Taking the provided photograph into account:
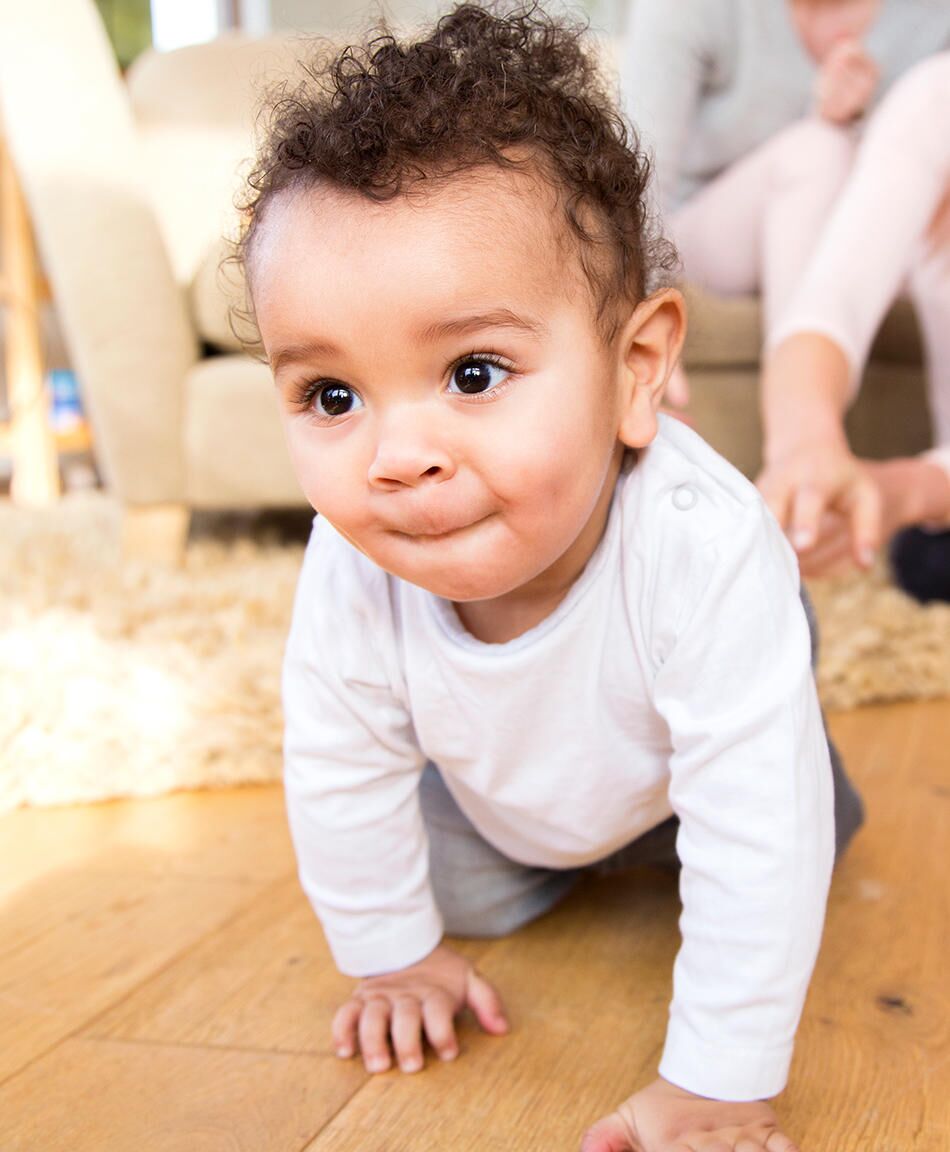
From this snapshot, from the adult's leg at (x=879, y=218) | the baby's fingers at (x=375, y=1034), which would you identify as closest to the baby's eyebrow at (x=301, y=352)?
the baby's fingers at (x=375, y=1034)

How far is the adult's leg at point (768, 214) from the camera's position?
1562mm

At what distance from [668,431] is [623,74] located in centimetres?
126

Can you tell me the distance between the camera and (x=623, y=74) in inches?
69.1

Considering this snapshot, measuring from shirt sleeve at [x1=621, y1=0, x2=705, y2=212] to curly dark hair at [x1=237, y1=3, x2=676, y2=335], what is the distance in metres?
1.09

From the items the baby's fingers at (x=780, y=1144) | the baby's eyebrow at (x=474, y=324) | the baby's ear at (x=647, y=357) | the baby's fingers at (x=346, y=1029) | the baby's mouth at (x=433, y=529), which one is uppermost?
the baby's eyebrow at (x=474, y=324)

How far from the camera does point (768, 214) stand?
1613mm

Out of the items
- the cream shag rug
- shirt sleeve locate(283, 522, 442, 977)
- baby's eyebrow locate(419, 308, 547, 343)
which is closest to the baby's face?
baby's eyebrow locate(419, 308, 547, 343)

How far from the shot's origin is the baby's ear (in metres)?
0.61

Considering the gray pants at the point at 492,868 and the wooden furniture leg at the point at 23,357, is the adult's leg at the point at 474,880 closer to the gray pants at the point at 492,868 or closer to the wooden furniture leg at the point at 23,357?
the gray pants at the point at 492,868

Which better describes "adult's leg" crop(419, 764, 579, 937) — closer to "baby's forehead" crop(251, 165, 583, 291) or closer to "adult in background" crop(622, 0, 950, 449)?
"baby's forehead" crop(251, 165, 583, 291)

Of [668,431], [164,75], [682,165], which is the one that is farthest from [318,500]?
[164,75]

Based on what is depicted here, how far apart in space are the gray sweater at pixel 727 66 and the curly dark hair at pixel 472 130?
3.45 ft

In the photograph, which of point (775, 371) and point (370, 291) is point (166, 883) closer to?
point (370, 291)

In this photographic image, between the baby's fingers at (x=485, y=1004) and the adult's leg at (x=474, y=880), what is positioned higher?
the baby's fingers at (x=485, y=1004)
